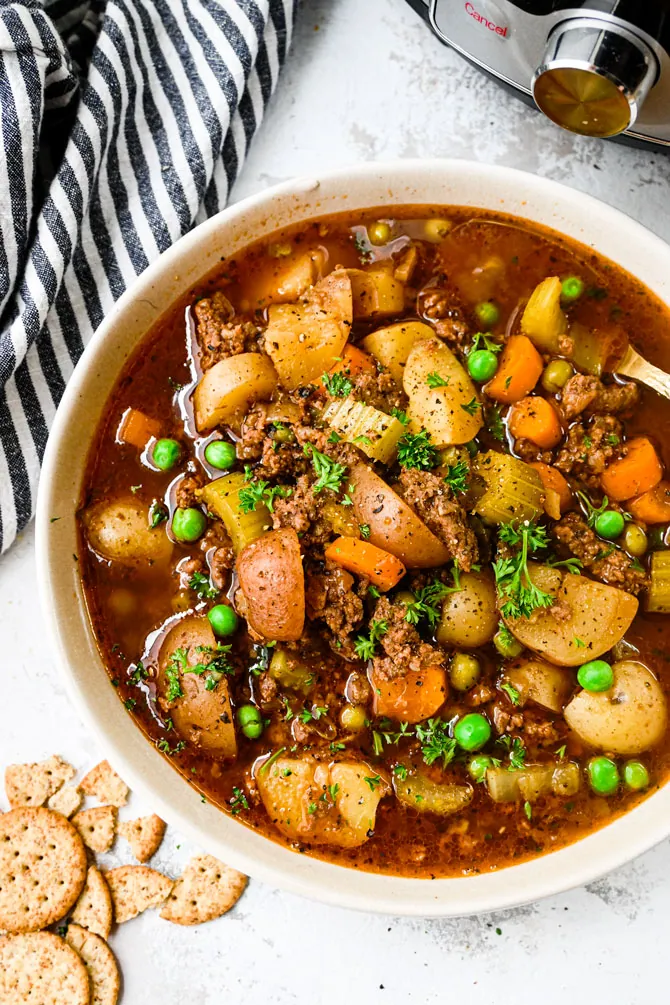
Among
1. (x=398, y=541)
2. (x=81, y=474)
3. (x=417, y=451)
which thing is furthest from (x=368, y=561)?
(x=81, y=474)

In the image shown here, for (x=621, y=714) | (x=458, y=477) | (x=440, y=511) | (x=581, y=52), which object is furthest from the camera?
(x=621, y=714)

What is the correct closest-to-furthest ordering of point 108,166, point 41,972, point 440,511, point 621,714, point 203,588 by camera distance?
1. point 440,511
2. point 621,714
3. point 203,588
4. point 41,972
5. point 108,166

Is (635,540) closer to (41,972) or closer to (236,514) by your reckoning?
(236,514)

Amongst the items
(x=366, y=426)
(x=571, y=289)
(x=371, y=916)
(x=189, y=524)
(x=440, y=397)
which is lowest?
(x=371, y=916)

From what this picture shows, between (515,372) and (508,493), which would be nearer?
(508,493)

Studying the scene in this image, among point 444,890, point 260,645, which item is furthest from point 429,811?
point 260,645

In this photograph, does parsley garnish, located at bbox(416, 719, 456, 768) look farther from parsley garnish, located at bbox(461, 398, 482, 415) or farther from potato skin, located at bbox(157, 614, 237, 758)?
parsley garnish, located at bbox(461, 398, 482, 415)
